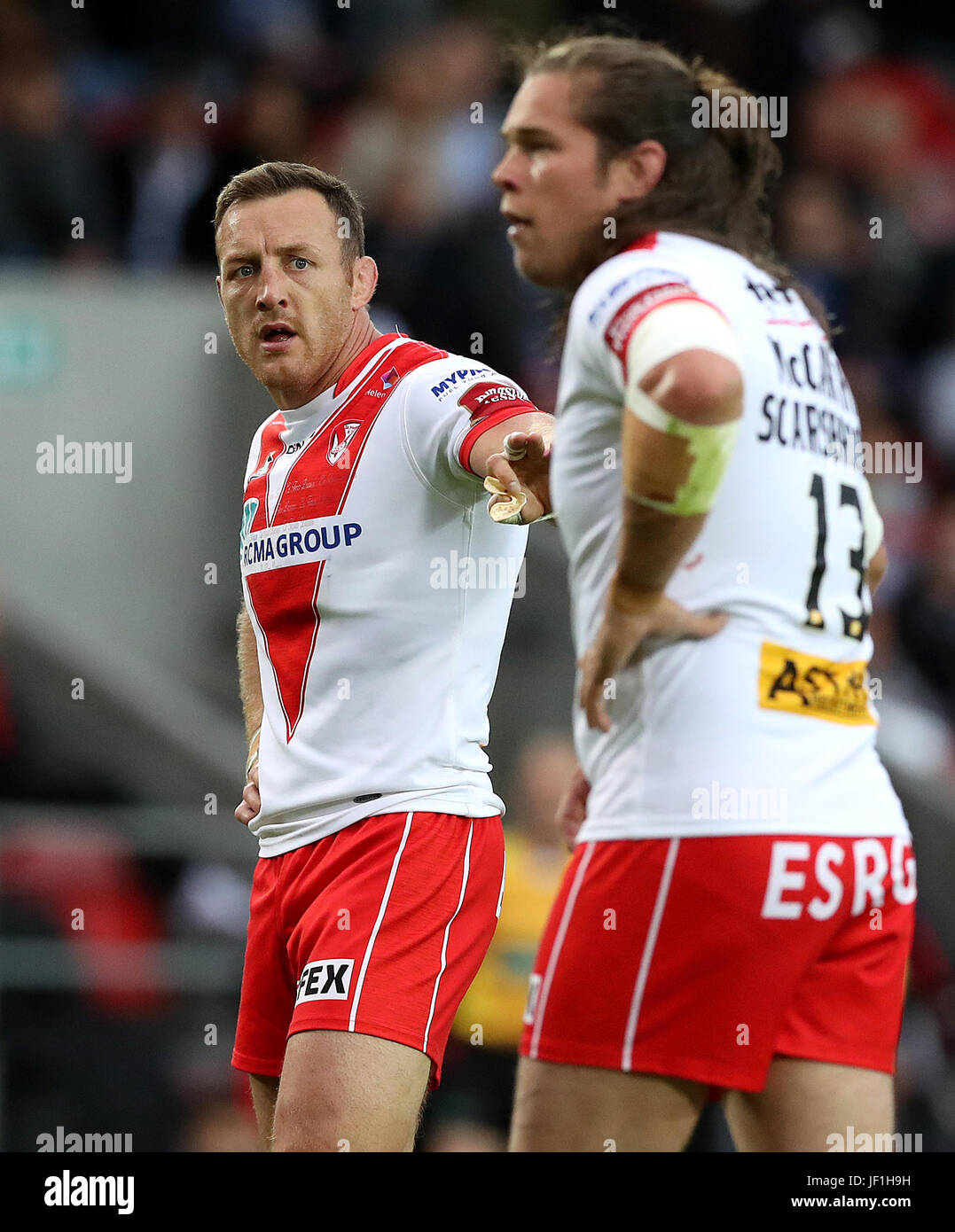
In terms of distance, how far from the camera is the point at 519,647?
25.2 ft

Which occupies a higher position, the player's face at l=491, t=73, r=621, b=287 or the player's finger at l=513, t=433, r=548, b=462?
the player's face at l=491, t=73, r=621, b=287

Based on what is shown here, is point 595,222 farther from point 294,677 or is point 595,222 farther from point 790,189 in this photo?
point 790,189

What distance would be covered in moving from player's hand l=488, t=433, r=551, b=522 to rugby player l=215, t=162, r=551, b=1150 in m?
0.09

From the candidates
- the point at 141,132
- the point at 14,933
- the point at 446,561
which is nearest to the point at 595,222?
the point at 446,561

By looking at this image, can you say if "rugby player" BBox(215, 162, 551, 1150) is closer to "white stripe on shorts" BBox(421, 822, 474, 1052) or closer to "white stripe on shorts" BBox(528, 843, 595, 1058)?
"white stripe on shorts" BBox(421, 822, 474, 1052)

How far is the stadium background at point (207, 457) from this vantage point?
6.60 meters

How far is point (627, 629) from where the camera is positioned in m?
2.73

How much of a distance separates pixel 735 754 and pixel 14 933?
4618 mm

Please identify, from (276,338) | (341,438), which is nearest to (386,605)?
(341,438)

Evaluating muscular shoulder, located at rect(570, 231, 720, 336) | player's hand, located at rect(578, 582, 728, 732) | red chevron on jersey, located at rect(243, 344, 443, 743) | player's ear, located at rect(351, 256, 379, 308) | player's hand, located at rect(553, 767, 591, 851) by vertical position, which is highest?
player's ear, located at rect(351, 256, 379, 308)

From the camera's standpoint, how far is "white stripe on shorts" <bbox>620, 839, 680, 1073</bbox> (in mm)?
2789

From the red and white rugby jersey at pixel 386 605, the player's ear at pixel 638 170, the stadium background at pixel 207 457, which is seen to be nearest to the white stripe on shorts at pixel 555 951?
the red and white rugby jersey at pixel 386 605

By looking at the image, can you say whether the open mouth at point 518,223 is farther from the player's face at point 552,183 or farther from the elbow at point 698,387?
the elbow at point 698,387

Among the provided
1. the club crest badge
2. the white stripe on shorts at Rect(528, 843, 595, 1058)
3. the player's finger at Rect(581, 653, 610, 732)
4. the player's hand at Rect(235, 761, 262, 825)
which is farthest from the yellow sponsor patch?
the player's hand at Rect(235, 761, 262, 825)
